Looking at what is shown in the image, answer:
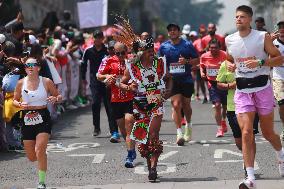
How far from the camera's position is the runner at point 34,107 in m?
10.1

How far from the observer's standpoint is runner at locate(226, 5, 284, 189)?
9.62 m

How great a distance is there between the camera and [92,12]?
25875 mm

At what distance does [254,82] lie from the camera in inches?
384

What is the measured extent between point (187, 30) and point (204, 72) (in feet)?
33.7

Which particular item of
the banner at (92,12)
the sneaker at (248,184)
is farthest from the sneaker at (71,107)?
the sneaker at (248,184)

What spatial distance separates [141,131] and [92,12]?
15.3m

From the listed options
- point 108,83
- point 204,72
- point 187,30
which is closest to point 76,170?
point 108,83

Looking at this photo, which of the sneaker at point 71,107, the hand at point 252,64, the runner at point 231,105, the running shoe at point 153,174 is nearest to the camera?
the hand at point 252,64

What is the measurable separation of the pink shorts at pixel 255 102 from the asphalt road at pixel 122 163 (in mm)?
1014

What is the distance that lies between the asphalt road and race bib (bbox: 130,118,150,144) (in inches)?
19.6

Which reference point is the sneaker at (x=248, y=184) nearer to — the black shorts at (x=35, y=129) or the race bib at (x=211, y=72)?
the black shorts at (x=35, y=129)

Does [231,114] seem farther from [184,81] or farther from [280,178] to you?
[184,81]

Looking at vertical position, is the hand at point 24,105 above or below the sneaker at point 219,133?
above

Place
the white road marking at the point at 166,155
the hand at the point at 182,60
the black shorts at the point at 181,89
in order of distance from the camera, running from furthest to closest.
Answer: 1. the black shorts at the point at 181,89
2. the hand at the point at 182,60
3. the white road marking at the point at 166,155
